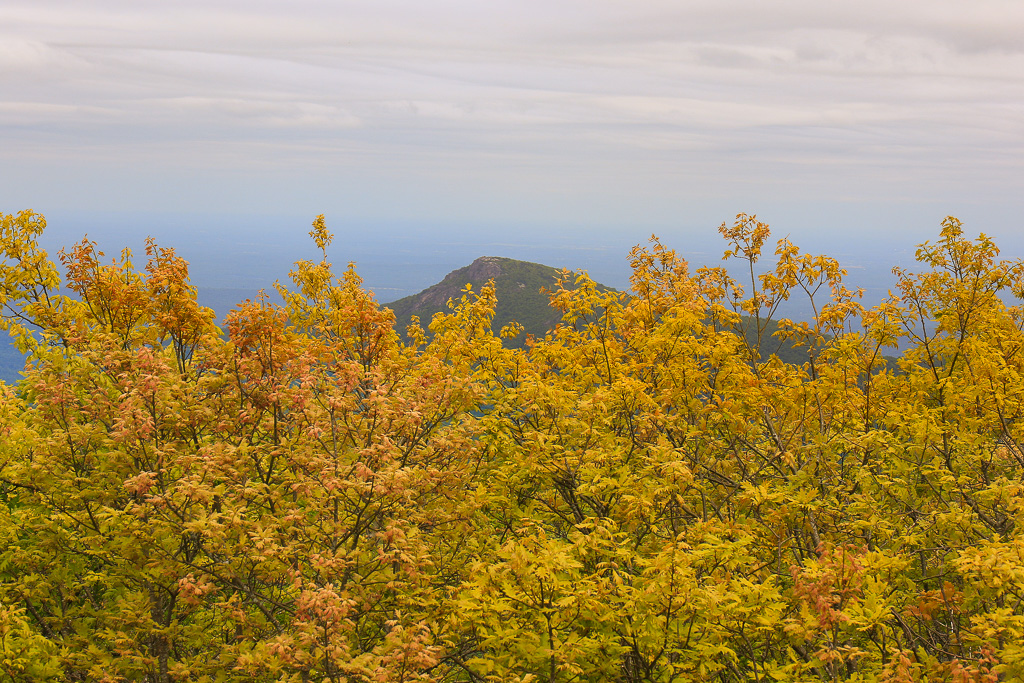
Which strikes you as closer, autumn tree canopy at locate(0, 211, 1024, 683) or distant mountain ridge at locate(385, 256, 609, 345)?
autumn tree canopy at locate(0, 211, 1024, 683)

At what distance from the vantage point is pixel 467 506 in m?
11.0

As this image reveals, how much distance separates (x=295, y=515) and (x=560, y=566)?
10.9 feet

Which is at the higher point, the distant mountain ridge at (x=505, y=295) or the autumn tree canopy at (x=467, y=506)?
the distant mountain ridge at (x=505, y=295)

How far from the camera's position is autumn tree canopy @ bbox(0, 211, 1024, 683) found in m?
7.66

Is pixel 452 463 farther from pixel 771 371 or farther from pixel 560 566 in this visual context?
pixel 771 371

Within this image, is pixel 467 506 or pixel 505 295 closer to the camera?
pixel 467 506

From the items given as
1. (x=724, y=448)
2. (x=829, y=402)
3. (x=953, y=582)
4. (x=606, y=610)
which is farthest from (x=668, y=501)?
(x=829, y=402)

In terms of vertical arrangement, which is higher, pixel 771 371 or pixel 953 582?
pixel 771 371

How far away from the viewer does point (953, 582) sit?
10.3m

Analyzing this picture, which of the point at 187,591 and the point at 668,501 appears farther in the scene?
the point at 668,501

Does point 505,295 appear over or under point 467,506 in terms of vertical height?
over

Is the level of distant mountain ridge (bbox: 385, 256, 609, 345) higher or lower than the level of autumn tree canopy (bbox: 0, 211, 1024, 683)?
higher

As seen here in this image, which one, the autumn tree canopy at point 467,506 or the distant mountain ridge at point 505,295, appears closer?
the autumn tree canopy at point 467,506

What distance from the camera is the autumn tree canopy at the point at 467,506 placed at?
766 cm
